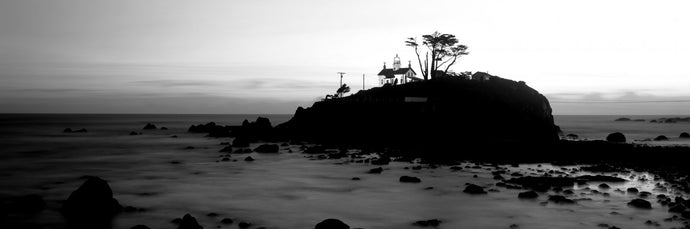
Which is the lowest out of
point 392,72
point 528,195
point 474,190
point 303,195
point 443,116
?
point 303,195

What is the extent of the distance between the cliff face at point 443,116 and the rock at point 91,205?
3992cm

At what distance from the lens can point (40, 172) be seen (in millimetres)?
38469

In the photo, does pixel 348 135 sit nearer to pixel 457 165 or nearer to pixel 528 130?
pixel 528 130

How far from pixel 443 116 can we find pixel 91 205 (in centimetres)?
4798

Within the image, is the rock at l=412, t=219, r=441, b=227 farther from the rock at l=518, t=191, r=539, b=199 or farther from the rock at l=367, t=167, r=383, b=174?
the rock at l=367, t=167, r=383, b=174

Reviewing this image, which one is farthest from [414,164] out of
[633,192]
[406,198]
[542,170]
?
[633,192]

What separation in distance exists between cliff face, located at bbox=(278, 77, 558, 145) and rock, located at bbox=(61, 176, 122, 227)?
39.9 meters

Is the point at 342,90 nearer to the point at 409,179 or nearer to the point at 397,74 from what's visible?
the point at 397,74

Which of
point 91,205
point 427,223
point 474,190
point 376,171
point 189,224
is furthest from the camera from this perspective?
point 376,171

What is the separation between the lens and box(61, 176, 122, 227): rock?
67.9 feet

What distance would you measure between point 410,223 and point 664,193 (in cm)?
1388

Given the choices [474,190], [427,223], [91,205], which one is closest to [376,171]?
[474,190]

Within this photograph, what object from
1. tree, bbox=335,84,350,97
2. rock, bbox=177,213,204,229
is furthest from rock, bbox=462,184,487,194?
tree, bbox=335,84,350,97

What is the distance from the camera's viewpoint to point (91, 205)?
21.2 meters
